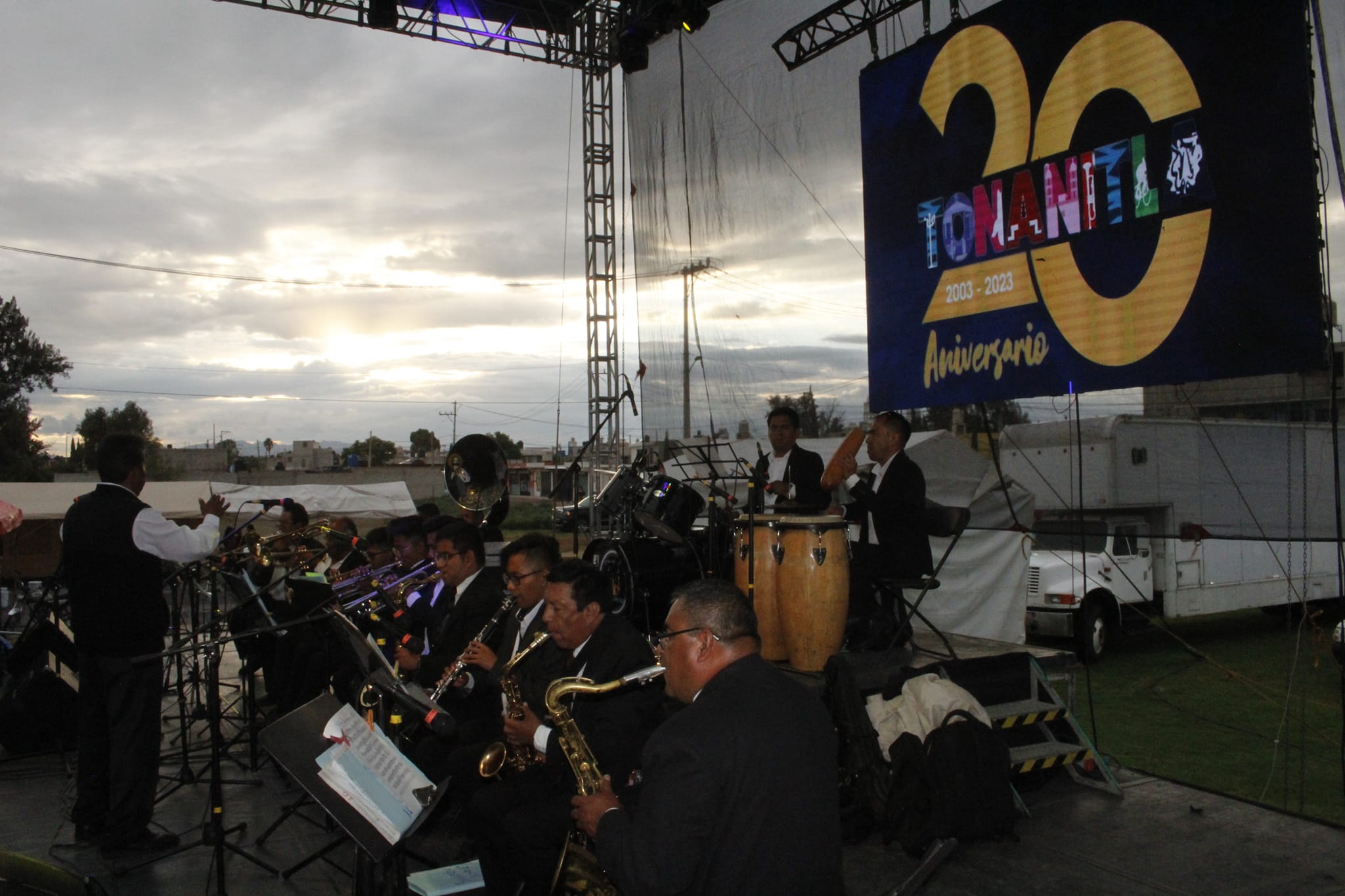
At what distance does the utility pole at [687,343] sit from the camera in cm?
1045

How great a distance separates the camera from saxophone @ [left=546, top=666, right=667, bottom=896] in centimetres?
320

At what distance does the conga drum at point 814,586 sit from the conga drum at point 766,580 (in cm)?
10

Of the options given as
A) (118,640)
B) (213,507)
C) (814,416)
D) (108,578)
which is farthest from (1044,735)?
(108,578)

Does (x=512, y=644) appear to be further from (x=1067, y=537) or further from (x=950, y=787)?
(x=1067, y=537)

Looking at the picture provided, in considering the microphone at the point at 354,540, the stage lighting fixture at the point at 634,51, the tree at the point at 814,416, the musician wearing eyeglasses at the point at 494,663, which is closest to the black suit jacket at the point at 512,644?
the musician wearing eyeglasses at the point at 494,663

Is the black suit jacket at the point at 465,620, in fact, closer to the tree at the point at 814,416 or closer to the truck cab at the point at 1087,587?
the tree at the point at 814,416

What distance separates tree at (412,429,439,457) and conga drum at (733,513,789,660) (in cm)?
4713

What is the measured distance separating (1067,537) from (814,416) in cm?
321

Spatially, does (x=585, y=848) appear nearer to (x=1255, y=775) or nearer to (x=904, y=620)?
(x=904, y=620)

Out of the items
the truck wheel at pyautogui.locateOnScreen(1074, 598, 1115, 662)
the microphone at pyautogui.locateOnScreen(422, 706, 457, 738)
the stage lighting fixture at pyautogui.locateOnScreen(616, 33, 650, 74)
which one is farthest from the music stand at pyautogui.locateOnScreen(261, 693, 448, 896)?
the stage lighting fixture at pyautogui.locateOnScreen(616, 33, 650, 74)

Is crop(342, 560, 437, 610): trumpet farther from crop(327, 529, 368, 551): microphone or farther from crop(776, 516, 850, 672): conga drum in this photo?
crop(776, 516, 850, 672): conga drum

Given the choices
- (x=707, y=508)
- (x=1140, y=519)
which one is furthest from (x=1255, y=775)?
(x=707, y=508)

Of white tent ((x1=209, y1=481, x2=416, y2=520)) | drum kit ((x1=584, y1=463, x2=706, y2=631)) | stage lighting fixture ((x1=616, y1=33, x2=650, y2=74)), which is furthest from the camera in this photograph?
white tent ((x1=209, y1=481, x2=416, y2=520))

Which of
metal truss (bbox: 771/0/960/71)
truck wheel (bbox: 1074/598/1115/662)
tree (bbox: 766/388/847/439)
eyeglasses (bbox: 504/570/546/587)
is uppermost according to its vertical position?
metal truss (bbox: 771/0/960/71)
